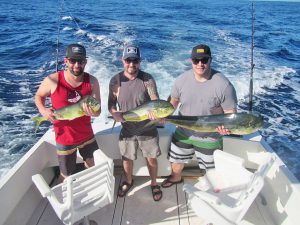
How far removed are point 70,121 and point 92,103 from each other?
369mm

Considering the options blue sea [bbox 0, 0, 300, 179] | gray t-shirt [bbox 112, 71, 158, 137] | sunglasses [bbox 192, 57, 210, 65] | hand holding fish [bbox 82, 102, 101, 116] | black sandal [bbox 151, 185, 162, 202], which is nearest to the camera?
hand holding fish [bbox 82, 102, 101, 116]

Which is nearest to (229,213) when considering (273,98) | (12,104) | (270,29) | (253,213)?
(253,213)

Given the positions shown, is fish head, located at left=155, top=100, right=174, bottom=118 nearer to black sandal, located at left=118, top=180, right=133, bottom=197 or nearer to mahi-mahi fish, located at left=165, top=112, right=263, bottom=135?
mahi-mahi fish, located at left=165, top=112, right=263, bottom=135

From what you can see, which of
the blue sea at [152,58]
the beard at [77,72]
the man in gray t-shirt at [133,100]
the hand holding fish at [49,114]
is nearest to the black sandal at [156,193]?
the man in gray t-shirt at [133,100]

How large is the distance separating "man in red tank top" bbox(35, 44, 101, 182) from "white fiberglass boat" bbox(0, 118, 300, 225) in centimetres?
42

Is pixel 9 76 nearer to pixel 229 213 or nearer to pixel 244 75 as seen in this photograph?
pixel 244 75

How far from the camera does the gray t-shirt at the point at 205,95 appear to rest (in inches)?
105

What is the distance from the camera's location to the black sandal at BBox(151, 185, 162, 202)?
124 inches

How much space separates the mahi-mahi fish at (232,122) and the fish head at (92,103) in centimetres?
80

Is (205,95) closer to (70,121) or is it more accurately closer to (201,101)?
(201,101)

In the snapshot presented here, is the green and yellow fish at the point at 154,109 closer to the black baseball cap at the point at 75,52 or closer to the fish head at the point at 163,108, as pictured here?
the fish head at the point at 163,108

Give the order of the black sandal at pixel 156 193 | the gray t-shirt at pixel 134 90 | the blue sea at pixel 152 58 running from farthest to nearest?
1. the blue sea at pixel 152 58
2. the black sandal at pixel 156 193
3. the gray t-shirt at pixel 134 90

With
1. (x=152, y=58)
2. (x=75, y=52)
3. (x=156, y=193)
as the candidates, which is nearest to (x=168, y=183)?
(x=156, y=193)

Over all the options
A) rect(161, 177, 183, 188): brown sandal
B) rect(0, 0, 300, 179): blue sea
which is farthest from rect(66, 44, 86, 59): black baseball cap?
rect(0, 0, 300, 179): blue sea
